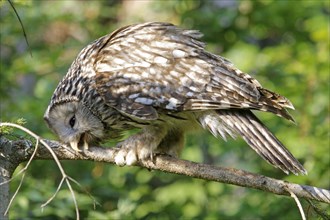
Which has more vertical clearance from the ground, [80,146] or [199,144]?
[80,146]

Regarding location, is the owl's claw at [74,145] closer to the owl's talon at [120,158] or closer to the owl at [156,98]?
the owl at [156,98]

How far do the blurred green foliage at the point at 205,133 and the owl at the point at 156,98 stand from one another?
600 mm

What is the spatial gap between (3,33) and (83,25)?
4.54 feet

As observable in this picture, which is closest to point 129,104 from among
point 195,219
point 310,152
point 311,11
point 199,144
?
point 195,219

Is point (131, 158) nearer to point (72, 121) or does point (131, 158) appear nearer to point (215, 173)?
point (72, 121)

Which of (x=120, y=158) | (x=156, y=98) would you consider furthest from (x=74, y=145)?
(x=156, y=98)

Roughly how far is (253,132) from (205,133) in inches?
87.9

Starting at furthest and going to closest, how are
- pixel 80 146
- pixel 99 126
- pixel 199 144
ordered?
pixel 199 144 → pixel 99 126 → pixel 80 146

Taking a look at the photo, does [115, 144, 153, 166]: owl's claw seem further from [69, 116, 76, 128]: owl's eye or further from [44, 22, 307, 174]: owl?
[69, 116, 76, 128]: owl's eye

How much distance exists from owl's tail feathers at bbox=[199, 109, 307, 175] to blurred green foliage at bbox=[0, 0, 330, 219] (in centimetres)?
105

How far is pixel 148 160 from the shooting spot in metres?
4.36

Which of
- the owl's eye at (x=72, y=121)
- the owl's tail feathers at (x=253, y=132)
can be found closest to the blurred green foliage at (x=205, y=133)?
the owl's eye at (x=72, y=121)

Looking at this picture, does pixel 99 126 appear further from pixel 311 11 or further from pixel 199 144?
pixel 311 11

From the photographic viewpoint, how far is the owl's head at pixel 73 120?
15.1ft
